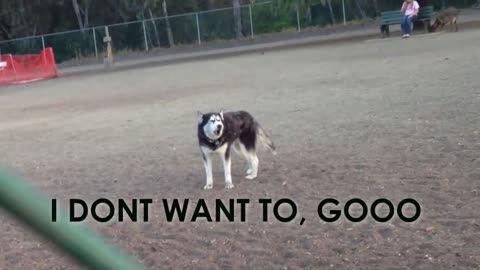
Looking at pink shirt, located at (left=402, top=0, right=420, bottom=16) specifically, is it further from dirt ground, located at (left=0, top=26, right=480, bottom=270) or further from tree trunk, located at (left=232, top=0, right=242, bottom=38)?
tree trunk, located at (left=232, top=0, right=242, bottom=38)

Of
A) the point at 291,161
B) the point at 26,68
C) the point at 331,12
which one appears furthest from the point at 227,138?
the point at 331,12

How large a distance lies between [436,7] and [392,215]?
43.7m

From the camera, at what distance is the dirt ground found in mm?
6684

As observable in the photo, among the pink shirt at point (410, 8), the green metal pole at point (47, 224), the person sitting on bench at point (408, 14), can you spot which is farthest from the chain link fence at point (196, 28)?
the green metal pole at point (47, 224)

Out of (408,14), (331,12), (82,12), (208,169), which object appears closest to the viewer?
(208,169)

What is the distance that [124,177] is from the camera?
Result: 10.7 metres

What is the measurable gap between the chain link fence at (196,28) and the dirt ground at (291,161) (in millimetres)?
26005

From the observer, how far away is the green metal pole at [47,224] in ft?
5.34

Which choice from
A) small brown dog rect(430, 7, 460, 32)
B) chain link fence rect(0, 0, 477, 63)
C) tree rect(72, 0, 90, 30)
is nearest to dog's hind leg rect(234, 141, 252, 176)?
small brown dog rect(430, 7, 460, 32)

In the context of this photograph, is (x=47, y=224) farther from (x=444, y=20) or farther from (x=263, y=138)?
(x=444, y=20)

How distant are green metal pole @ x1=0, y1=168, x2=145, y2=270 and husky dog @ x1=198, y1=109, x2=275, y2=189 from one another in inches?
286

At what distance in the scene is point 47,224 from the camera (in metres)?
1.66

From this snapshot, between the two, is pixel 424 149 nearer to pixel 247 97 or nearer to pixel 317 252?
pixel 317 252

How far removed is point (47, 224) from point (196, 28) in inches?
1972
